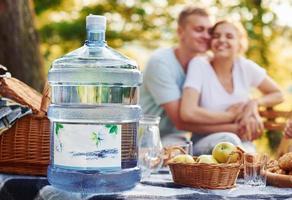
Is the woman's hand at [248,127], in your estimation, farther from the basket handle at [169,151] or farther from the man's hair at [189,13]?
the basket handle at [169,151]

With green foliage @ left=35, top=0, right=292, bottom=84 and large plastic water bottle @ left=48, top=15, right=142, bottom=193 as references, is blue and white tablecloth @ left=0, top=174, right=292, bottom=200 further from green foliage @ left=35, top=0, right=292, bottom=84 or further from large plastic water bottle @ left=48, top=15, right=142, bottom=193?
green foliage @ left=35, top=0, right=292, bottom=84

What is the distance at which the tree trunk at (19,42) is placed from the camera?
14.2 feet

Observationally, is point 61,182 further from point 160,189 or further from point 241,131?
point 241,131

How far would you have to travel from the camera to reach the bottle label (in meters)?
1.51

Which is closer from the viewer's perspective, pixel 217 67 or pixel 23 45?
pixel 217 67

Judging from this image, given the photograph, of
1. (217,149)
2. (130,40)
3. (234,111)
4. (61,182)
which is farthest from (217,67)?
(130,40)

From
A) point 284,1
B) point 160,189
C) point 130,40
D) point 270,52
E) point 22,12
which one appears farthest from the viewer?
point 130,40

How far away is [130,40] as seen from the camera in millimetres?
7047

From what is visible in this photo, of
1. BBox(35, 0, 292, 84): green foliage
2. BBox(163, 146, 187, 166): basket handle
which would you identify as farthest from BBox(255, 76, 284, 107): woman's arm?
BBox(35, 0, 292, 84): green foliage

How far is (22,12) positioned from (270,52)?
3.11m

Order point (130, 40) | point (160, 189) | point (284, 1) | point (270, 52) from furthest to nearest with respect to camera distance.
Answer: point (130, 40)
point (270, 52)
point (284, 1)
point (160, 189)

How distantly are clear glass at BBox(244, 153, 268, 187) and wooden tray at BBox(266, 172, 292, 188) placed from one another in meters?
0.03

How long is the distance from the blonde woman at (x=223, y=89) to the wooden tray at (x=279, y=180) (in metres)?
1.07

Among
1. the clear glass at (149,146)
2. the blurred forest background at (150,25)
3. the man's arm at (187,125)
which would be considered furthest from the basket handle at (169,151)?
the blurred forest background at (150,25)
